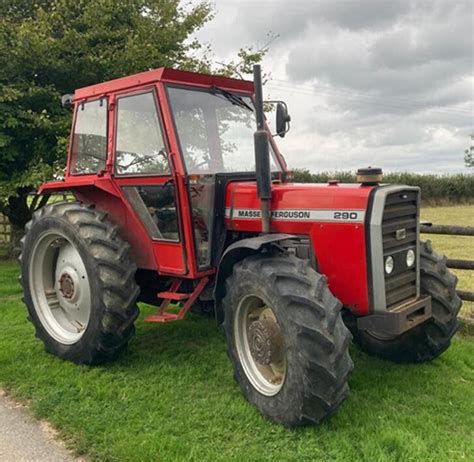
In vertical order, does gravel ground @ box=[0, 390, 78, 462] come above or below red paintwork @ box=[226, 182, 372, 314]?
below

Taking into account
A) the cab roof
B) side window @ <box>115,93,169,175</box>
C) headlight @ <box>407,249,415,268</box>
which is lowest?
headlight @ <box>407,249,415,268</box>

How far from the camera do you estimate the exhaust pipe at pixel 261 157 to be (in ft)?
11.3

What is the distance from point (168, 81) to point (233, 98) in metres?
0.69

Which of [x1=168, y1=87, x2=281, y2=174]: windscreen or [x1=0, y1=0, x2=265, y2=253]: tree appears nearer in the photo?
[x1=168, y1=87, x2=281, y2=174]: windscreen

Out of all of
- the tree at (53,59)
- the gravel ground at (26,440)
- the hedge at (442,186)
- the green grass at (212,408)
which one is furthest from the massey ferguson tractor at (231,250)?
the hedge at (442,186)

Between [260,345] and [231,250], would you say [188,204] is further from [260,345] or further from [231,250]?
[260,345]

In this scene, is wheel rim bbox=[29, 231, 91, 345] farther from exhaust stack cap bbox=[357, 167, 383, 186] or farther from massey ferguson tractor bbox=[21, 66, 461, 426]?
exhaust stack cap bbox=[357, 167, 383, 186]

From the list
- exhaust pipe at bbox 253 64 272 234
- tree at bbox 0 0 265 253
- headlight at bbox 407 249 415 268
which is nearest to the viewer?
exhaust pipe at bbox 253 64 272 234

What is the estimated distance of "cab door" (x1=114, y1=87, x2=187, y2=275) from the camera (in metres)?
4.16

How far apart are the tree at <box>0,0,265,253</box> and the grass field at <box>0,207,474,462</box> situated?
4.75 metres

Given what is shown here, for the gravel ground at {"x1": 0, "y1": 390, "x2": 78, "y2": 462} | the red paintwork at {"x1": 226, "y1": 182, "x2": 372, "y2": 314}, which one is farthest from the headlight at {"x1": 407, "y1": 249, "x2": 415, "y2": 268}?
the gravel ground at {"x1": 0, "y1": 390, "x2": 78, "y2": 462}

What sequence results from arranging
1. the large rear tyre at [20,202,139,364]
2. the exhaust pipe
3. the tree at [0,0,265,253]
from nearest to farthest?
the exhaust pipe, the large rear tyre at [20,202,139,364], the tree at [0,0,265,253]

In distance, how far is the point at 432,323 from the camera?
3990 millimetres

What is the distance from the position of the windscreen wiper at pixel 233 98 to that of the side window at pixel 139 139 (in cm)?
64
